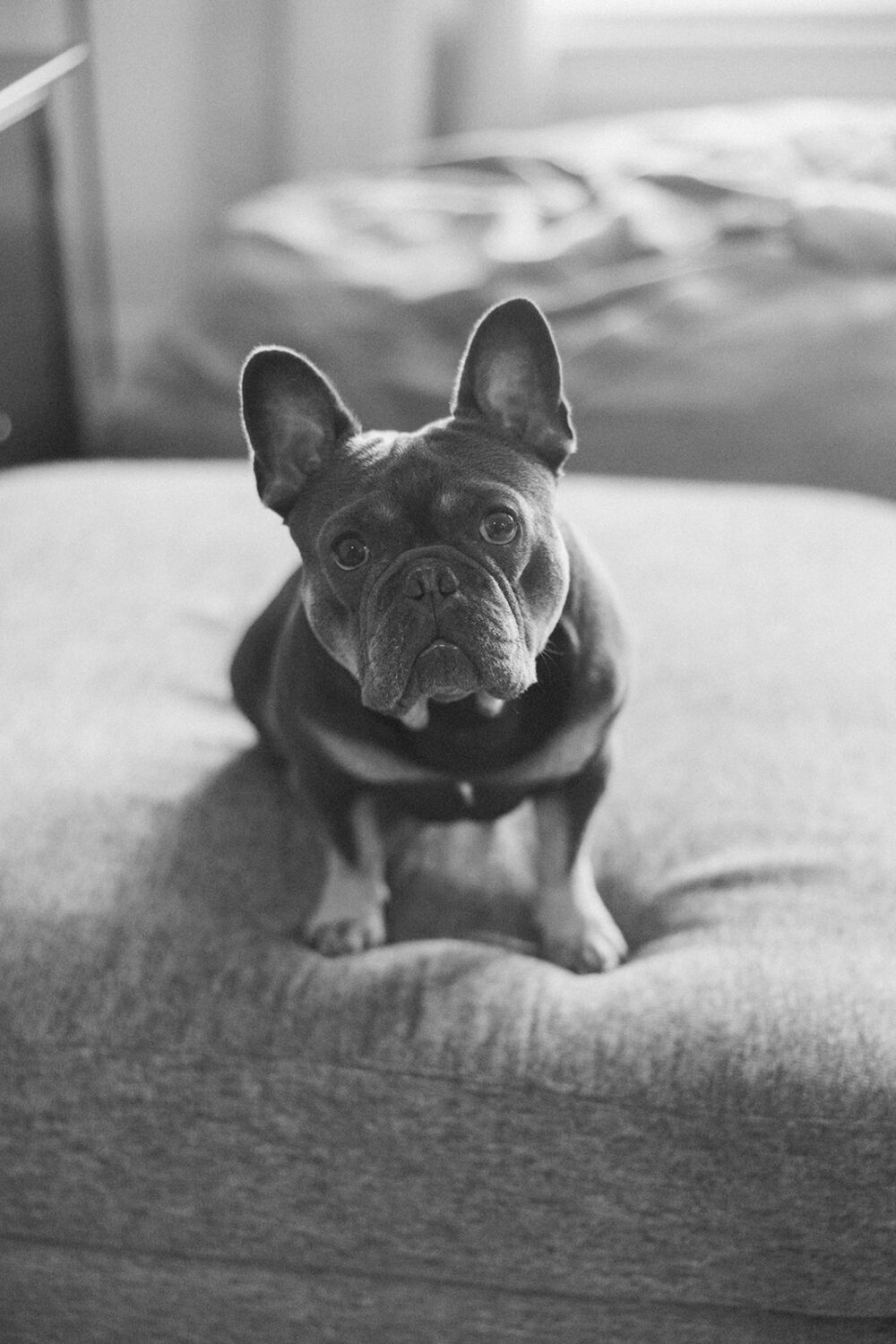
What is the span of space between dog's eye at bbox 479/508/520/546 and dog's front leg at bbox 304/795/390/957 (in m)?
0.27

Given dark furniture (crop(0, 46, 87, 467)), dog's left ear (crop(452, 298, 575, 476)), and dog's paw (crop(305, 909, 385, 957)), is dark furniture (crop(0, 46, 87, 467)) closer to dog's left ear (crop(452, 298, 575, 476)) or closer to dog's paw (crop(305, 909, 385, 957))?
dog's left ear (crop(452, 298, 575, 476))

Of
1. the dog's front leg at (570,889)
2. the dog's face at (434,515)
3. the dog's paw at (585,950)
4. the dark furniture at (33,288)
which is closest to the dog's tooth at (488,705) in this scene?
the dog's face at (434,515)

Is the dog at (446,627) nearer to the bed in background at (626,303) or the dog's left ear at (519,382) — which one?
the dog's left ear at (519,382)

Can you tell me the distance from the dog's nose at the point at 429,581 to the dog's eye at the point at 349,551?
0.13 feet

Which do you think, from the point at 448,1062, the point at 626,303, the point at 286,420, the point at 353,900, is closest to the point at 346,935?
the point at 353,900

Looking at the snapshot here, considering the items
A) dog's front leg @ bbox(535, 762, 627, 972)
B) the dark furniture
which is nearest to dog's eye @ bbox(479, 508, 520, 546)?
dog's front leg @ bbox(535, 762, 627, 972)

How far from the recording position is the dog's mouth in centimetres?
87

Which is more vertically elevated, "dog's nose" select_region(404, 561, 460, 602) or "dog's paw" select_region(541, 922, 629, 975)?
"dog's nose" select_region(404, 561, 460, 602)

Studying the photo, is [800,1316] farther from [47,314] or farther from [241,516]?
[47,314]

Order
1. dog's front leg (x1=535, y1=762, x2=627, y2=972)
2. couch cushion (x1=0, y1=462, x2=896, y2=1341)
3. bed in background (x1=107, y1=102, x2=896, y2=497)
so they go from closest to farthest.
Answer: couch cushion (x1=0, y1=462, x2=896, y2=1341) < dog's front leg (x1=535, y1=762, x2=627, y2=972) < bed in background (x1=107, y1=102, x2=896, y2=497)

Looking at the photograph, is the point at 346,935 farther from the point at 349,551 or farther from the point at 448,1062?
the point at 349,551

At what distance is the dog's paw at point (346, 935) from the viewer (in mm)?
1077

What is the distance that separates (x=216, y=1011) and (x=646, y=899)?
369mm

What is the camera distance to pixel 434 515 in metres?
0.88
